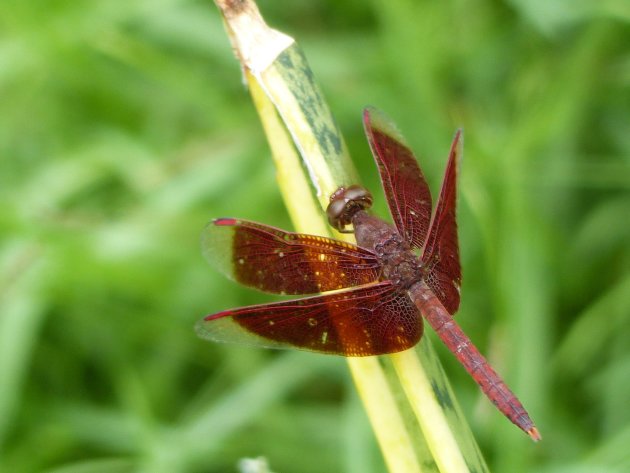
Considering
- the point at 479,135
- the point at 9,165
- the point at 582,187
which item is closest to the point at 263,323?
the point at 479,135

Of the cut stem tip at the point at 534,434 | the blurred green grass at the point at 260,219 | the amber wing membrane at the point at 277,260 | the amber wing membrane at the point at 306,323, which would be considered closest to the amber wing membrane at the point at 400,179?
the amber wing membrane at the point at 277,260

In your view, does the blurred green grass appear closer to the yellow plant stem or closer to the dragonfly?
the dragonfly

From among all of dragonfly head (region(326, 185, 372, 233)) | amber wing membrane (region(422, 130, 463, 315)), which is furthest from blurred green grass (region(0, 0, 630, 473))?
dragonfly head (region(326, 185, 372, 233))

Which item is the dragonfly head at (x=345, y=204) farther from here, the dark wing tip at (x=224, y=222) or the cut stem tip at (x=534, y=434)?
the cut stem tip at (x=534, y=434)

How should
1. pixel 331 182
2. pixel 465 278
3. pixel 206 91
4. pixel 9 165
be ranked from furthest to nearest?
pixel 9 165
pixel 206 91
pixel 465 278
pixel 331 182

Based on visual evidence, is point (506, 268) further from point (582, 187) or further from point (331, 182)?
point (331, 182)

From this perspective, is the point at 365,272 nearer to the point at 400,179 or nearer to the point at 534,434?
the point at 400,179

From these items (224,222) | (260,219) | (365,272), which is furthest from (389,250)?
(260,219)
